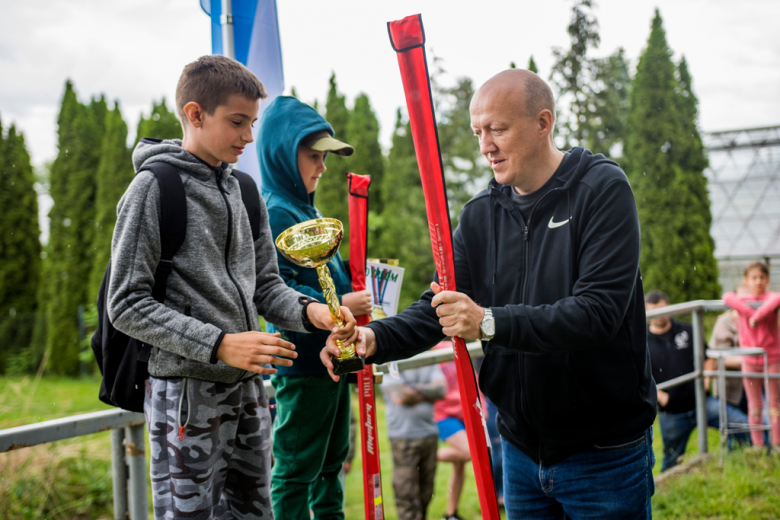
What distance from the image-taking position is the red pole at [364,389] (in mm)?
1932

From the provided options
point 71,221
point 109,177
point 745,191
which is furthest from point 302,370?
point 745,191

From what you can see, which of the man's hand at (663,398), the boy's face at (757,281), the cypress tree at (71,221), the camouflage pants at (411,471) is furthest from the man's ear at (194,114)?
A: the cypress tree at (71,221)

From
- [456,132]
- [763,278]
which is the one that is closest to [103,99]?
[456,132]

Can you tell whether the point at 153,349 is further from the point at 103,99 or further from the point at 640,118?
the point at 103,99

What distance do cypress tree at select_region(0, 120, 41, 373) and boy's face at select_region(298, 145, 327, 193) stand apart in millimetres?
10402

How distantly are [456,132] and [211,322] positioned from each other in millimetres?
8921

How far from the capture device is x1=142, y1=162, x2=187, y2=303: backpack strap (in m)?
1.46

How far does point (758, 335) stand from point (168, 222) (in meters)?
5.07

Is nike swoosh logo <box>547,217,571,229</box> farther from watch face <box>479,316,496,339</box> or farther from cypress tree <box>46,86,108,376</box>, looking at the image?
cypress tree <box>46,86,108,376</box>

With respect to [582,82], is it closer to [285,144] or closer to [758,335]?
[758,335]

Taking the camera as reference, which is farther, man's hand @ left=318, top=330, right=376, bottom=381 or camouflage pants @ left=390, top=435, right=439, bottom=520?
camouflage pants @ left=390, top=435, right=439, bottom=520

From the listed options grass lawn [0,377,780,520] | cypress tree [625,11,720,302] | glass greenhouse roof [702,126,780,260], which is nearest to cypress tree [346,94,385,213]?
cypress tree [625,11,720,302]

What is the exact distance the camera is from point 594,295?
4.70ft

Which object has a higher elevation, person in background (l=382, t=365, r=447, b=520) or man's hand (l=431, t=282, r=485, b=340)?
man's hand (l=431, t=282, r=485, b=340)
